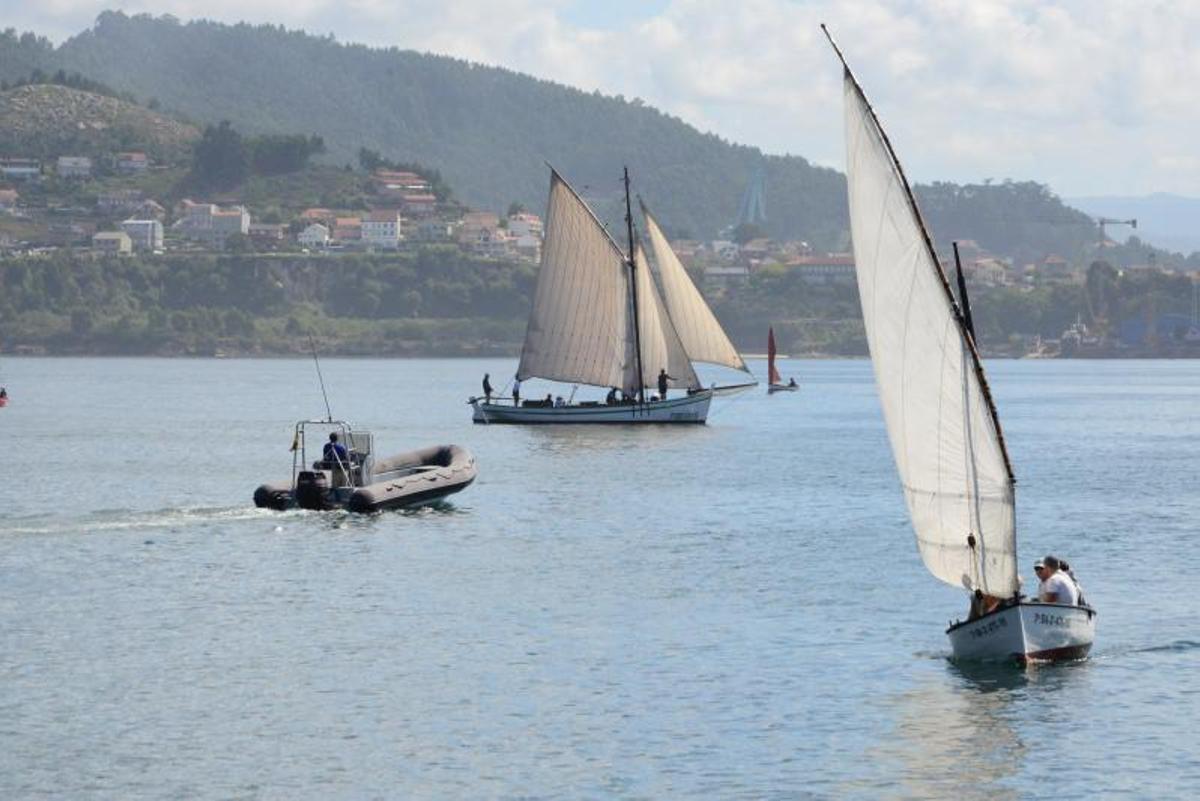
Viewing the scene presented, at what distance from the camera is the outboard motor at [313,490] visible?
71750mm

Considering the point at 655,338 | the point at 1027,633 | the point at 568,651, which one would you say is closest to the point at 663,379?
the point at 655,338

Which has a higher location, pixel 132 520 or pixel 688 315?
pixel 688 315

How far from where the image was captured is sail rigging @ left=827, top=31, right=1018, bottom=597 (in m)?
41.9

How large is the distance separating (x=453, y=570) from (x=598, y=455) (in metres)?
45.7

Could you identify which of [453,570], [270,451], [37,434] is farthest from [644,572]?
[37,434]

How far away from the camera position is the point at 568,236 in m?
120

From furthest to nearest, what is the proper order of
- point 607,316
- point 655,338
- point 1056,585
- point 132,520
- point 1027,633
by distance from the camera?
point 655,338
point 607,316
point 132,520
point 1056,585
point 1027,633

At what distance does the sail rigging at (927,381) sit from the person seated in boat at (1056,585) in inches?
37.0

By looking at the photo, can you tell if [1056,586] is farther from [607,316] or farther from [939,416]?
[607,316]

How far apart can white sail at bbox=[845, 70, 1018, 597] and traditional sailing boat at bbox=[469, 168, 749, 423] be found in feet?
240

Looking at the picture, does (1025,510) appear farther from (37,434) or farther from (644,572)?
(37,434)

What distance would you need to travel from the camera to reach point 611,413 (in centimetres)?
12481

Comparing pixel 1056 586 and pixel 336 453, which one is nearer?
pixel 1056 586

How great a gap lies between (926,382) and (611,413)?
269ft
